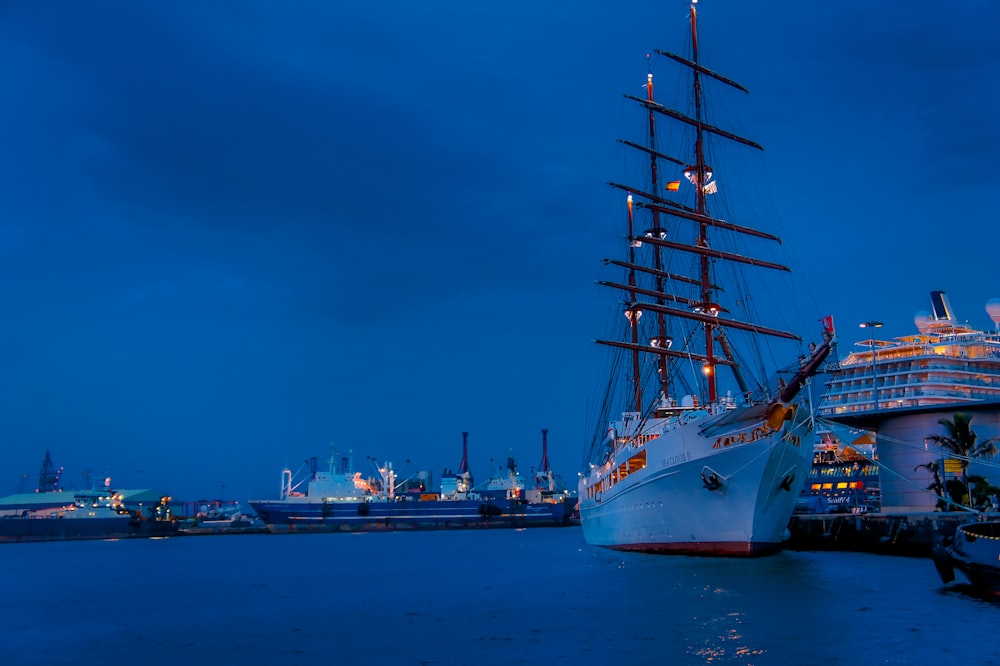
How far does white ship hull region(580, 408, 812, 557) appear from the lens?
1529 inches

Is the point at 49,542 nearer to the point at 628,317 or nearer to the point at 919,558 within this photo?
the point at 628,317

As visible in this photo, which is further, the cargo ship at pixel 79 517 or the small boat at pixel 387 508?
the small boat at pixel 387 508

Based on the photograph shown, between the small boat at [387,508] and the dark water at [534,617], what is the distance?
100m

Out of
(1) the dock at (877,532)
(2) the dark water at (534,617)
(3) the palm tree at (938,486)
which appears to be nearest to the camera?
(2) the dark water at (534,617)

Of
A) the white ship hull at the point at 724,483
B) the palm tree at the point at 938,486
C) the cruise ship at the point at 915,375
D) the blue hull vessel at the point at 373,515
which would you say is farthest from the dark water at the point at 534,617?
the blue hull vessel at the point at 373,515

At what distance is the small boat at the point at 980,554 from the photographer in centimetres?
2597

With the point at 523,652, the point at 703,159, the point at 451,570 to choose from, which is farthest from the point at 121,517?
the point at 523,652

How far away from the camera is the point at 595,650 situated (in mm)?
20016

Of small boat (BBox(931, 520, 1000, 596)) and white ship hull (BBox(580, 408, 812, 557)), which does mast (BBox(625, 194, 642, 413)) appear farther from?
small boat (BBox(931, 520, 1000, 596))

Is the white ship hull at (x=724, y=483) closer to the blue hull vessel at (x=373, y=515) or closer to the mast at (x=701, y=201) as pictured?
the mast at (x=701, y=201)

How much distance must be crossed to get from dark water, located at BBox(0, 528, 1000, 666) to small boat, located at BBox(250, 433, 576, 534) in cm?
10017

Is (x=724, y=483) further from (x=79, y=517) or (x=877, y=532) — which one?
(x=79, y=517)

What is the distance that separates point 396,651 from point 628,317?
54.7m

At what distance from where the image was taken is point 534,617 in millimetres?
26297
